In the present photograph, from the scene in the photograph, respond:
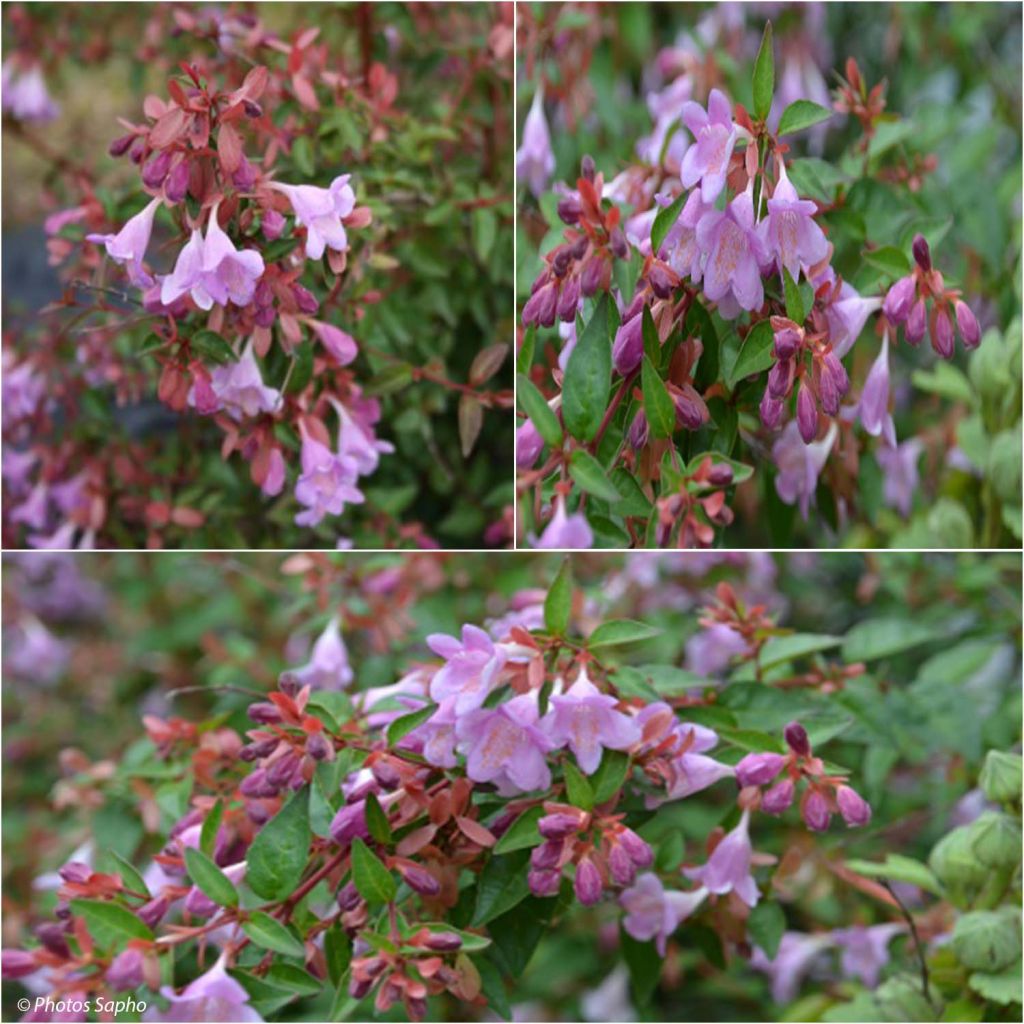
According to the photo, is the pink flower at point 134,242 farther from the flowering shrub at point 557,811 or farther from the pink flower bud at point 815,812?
the pink flower bud at point 815,812

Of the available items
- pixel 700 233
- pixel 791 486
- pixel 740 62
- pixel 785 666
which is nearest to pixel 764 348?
pixel 700 233

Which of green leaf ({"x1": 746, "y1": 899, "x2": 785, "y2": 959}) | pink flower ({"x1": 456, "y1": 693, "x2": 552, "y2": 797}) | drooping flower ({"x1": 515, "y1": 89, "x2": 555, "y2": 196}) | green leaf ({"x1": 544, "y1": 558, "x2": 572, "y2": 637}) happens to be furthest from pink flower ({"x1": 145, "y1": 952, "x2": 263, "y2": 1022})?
drooping flower ({"x1": 515, "y1": 89, "x2": 555, "y2": 196})

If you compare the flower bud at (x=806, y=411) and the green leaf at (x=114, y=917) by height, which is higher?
the flower bud at (x=806, y=411)

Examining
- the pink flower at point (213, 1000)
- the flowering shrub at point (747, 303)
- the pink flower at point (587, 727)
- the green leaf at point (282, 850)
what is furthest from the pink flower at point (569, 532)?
the pink flower at point (213, 1000)

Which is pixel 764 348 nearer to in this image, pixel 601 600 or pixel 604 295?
pixel 604 295

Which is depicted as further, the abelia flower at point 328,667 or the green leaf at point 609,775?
the abelia flower at point 328,667
